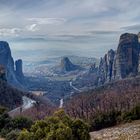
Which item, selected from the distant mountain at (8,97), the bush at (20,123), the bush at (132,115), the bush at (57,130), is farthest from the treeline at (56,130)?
the distant mountain at (8,97)

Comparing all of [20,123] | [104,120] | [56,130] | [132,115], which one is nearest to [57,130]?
[56,130]

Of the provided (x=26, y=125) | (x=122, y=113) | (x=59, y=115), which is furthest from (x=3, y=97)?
(x=59, y=115)

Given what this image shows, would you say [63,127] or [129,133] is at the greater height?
[63,127]

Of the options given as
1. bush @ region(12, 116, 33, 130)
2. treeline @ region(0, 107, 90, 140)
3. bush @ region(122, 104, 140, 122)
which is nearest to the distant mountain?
bush @ region(122, 104, 140, 122)

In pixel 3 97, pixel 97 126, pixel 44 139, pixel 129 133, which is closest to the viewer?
pixel 44 139

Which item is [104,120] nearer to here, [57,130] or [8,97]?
[57,130]

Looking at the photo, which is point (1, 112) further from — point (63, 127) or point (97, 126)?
point (63, 127)

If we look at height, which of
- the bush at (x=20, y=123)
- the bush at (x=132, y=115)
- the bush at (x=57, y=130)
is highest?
the bush at (x=57, y=130)

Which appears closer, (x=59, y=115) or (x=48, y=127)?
(x=48, y=127)

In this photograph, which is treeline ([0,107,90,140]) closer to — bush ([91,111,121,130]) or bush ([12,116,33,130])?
bush ([12,116,33,130])

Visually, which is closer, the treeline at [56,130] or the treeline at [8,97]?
the treeline at [56,130]

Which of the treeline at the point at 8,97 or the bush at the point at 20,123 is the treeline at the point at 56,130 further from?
the treeline at the point at 8,97
